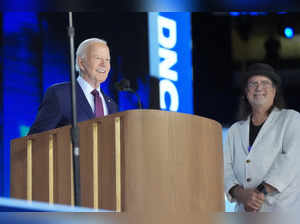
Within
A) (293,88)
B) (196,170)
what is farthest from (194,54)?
Result: (196,170)

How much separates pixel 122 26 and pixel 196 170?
144 inches

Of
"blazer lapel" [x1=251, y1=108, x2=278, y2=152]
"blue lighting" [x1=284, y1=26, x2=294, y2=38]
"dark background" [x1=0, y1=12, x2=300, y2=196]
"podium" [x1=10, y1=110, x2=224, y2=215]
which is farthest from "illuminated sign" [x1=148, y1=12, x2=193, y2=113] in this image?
"podium" [x1=10, y1=110, x2=224, y2=215]

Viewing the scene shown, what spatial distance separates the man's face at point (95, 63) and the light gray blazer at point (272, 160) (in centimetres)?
75

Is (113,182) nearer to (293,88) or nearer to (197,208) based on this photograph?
(197,208)

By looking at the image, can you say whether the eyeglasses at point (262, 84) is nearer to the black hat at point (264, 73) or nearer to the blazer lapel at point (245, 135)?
the black hat at point (264, 73)

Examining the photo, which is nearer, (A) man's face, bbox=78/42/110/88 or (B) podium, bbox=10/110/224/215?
(B) podium, bbox=10/110/224/215

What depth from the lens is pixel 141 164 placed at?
2352 mm

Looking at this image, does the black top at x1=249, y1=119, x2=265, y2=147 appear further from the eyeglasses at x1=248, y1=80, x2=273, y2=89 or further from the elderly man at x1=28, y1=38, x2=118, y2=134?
the elderly man at x1=28, y1=38, x2=118, y2=134

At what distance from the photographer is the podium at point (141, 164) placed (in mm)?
2334

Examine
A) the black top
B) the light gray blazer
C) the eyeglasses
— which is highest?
the eyeglasses

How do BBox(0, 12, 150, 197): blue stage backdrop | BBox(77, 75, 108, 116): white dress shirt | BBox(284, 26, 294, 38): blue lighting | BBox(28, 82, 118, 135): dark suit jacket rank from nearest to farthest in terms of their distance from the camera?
BBox(28, 82, 118, 135): dark suit jacket
BBox(77, 75, 108, 116): white dress shirt
BBox(0, 12, 150, 197): blue stage backdrop
BBox(284, 26, 294, 38): blue lighting

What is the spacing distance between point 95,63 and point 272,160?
1.02 m

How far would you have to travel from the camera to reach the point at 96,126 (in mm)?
2443

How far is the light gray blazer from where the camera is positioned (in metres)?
3.18
